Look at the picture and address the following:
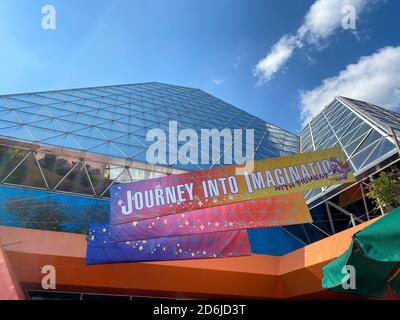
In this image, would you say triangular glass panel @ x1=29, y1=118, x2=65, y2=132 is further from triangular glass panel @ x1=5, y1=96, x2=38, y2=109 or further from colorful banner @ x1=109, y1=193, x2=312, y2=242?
colorful banner @ x1=109, y1=193, x2=312, y2=242

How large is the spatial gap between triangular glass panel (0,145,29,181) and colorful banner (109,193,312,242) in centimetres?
558

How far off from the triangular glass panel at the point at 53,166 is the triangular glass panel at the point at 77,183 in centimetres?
20

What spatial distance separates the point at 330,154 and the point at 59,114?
1280 centimetres

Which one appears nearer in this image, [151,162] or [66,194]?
[66,194]

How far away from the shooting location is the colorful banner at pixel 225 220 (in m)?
6.68

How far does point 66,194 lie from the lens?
1060 cm

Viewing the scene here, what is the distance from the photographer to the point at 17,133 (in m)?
11.9

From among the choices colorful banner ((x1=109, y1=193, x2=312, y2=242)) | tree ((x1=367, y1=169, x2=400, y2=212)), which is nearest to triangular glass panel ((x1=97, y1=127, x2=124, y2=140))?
colorful banner ((x1=109, y1=193, x2=312, y2=242))

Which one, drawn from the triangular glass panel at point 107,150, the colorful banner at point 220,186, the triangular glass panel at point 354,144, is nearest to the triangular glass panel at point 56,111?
the triangular glass panel at point 107,150

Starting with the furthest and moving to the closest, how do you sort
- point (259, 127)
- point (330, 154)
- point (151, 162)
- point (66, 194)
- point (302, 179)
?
point (259, 127)
point (151, 162)
point (66, 194)
point (330, 154)
point (302, 179)

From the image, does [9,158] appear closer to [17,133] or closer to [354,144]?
[17,133]

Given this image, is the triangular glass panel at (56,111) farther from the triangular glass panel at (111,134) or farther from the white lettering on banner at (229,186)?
the white lettering on banner at (229,186)

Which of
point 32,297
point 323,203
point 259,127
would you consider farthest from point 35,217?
point 259,127
